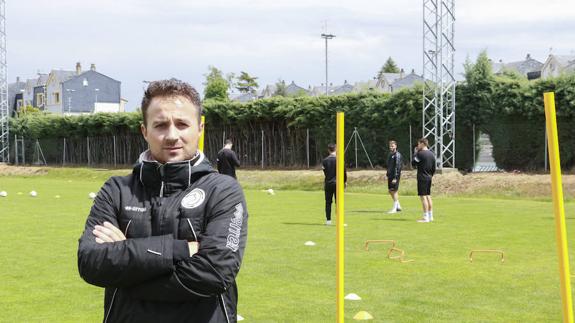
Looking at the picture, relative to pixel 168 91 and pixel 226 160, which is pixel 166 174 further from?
pixel 226 160

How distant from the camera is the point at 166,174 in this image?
3197mm

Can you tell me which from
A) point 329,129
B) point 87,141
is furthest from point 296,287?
point 87,141

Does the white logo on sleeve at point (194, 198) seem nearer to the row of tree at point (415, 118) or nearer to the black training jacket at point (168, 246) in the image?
the black training jacket at point (168, 246)

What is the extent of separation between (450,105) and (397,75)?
7848cm

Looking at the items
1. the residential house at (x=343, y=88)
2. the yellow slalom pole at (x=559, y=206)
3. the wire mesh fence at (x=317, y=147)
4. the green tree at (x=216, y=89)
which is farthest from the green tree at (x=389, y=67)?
the yellow slalom pole at (x=559, y=206)

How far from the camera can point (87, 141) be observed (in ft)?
185

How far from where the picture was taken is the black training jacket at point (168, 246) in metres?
3.07

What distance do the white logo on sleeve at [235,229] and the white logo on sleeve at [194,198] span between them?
0.19 metres

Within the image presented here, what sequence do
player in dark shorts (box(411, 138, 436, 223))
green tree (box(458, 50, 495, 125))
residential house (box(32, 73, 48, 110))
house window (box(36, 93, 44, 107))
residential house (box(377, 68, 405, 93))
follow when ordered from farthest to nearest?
house window (box(36, 93, 44, 107)) < residential house (box(32, 73, 48, 110)) < residential house (box(377, 68, 405, 93)) < green tree (box(458, 50, 495, 125)) < player in dark shorts (box(411, 138, 436, 223))

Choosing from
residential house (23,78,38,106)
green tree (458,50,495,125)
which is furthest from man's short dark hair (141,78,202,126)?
residential house (23,78,38,106)

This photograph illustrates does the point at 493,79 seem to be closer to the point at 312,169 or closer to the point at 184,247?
the point at 312,169

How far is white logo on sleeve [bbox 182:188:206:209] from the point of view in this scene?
3193 millimetres

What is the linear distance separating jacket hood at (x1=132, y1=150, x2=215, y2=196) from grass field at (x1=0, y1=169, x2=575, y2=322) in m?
4.74

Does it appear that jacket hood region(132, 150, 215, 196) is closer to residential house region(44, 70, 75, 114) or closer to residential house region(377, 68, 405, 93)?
residential house region(377, 68, 405, 93)
